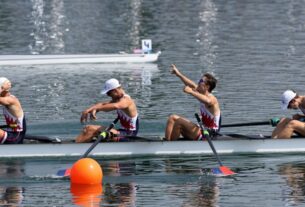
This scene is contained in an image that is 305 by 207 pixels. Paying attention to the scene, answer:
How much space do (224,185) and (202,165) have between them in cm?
213

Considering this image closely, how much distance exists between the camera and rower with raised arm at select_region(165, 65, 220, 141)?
24.7m

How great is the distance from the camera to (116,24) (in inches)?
2482

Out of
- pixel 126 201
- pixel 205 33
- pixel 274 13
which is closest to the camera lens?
pixel 126 201

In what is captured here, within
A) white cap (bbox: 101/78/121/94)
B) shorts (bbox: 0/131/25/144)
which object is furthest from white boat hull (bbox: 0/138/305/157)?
white cap (bbox: 101/78/121/94)

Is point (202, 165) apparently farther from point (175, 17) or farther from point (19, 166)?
point (175, 17)

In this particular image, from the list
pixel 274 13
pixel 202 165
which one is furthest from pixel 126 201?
pixel 274 13

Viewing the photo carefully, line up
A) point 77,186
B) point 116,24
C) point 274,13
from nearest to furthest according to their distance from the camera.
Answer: point 77,186 < point 116,24 < point 274,13

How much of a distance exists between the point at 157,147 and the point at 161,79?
15.5 m

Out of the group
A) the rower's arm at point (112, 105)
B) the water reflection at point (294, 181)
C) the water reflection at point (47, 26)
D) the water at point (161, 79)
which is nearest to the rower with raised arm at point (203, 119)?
the water at point (161, 79)

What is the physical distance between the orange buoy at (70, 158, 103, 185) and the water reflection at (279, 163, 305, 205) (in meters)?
3.88

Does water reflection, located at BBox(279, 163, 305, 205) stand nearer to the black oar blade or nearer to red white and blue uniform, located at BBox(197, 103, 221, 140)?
the black oar blade

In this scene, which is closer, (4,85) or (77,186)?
(77,186)

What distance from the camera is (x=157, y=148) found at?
2498 centimetres

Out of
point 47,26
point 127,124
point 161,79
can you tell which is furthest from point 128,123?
point 47,26
